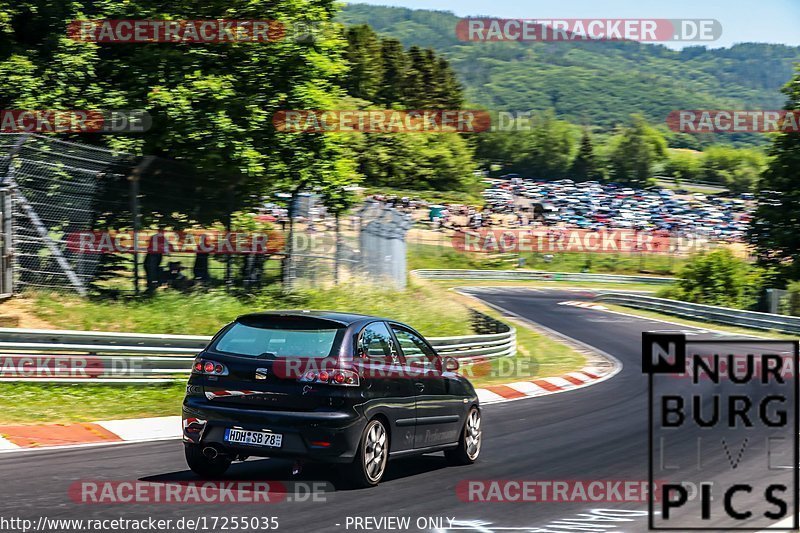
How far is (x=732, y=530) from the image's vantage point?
6.95 metres

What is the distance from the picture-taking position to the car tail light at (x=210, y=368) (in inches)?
313

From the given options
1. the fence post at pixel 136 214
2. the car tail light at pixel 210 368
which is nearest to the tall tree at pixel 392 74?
the fence post at pixel 136 214

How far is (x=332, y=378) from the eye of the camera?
7.77 metres

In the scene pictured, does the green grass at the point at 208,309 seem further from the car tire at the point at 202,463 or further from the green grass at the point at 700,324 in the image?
the green grass at the point at 700,324

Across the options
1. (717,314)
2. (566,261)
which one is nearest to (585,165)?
(566,261)

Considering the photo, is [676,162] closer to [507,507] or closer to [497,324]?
[497,324]

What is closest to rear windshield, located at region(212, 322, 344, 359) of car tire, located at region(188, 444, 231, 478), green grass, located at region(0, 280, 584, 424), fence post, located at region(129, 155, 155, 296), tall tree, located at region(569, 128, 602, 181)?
car tire, located at region(188, 444, 231, 478)

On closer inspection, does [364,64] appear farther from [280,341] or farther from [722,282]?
[280,341]

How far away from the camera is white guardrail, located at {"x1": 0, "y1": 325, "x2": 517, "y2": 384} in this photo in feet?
42.2

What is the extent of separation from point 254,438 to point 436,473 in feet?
7.15

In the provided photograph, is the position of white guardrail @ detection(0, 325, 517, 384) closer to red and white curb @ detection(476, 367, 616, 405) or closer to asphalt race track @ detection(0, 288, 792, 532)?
asphalt race track @ detection(0, 288, 792, 532)

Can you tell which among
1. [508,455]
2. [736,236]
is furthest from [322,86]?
[736,236]

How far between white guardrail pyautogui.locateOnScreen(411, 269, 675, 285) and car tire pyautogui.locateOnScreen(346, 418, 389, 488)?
47.8 meters

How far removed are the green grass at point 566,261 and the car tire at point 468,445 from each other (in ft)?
159
